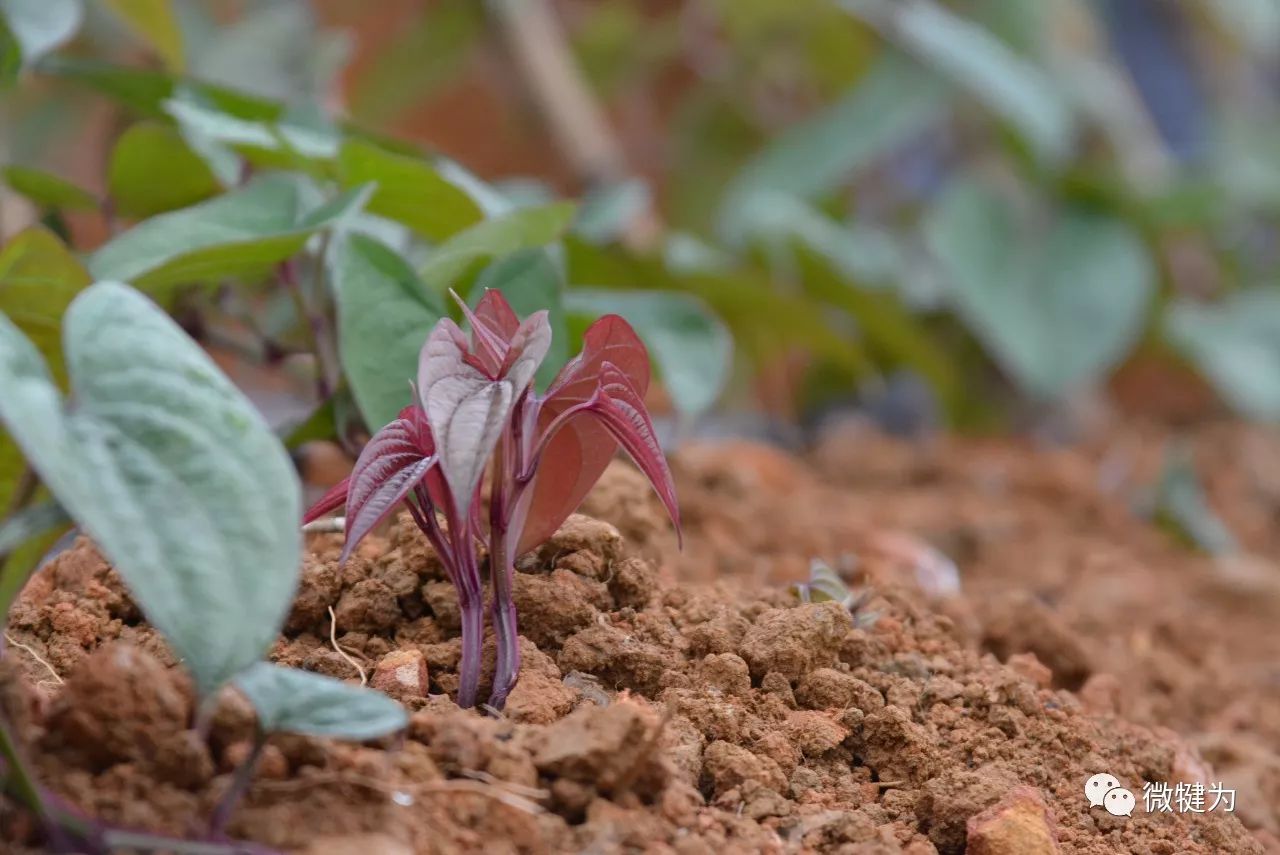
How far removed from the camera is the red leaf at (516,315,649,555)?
69cm

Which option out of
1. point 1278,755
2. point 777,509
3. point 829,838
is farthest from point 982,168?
point 829,838

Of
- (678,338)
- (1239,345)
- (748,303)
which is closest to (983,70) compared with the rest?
(748,303)

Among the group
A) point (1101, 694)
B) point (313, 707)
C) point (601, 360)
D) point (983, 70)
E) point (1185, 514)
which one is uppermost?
point (983, 70)

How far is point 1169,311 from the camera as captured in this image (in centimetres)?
232

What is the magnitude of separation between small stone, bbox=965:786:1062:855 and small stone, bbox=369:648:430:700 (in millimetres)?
296

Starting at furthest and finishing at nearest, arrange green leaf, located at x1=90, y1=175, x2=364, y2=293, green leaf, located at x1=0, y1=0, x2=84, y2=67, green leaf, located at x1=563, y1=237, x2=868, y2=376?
green leaf, located at x1=563, y1=237, x2=868, y2=376 → green leaf, located at x1=0, y1=0, x2=84, y2=67 → green leaf, located at x1=90, y1=175, x2=364, y2=293

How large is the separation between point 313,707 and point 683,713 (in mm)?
228

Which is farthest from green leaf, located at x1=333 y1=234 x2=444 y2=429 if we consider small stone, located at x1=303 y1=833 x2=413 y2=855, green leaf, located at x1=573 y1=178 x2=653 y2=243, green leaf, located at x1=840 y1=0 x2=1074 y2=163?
green leaf, located at x1=840 y1=0 x2=1074 y2=163

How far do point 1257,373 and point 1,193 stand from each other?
1.91 meters

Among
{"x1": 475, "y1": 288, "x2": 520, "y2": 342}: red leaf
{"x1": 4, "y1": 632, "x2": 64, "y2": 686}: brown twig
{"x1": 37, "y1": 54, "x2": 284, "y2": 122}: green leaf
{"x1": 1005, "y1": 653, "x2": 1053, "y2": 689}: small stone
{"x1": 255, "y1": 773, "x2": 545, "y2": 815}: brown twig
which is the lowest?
{"x1": 4, "y1": 632, "x2": 64, "y2": 686}: brown twig

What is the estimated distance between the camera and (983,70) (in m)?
2.00

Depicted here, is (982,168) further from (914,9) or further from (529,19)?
(529,19)

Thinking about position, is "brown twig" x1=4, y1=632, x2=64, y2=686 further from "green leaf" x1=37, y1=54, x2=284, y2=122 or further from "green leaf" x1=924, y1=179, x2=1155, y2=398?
"green leaf" x1=924, y1=179, x2=1155, y2=398

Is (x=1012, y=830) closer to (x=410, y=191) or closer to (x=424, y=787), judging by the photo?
(x=424, y=787)
